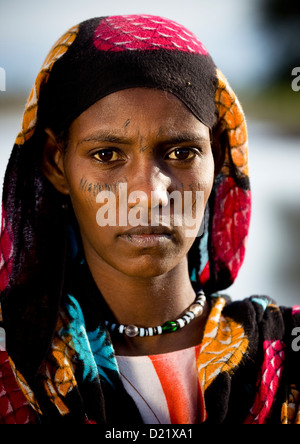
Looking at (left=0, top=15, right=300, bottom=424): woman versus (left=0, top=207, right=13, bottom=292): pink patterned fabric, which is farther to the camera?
(left=0, top=207, right=13, bottom=292): pink patterned fabric

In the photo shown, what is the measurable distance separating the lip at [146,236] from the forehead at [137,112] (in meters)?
0.29

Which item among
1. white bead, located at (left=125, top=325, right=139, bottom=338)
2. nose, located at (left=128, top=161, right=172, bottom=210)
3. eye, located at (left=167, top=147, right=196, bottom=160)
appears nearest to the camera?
nose, located at (left=128, top=161, right=172, bottom=210)

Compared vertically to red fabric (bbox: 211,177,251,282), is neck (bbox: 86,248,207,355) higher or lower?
lower

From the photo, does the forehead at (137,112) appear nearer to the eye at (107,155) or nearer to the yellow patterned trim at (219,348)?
the eye at (107,155)

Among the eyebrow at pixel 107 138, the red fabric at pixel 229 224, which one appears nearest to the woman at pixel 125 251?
the eyebrow at pixel 107 138

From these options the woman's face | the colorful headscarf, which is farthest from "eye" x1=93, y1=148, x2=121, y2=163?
the colorful headscarf

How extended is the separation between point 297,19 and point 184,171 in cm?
1432

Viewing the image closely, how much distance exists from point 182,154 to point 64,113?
388 mm

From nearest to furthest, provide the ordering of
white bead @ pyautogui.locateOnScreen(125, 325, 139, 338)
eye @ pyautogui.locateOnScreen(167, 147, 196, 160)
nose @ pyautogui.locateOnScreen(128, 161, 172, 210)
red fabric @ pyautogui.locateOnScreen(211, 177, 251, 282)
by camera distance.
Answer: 1. nose @ pyautogui.locateOnScreen(128, 161, 172, 210)
2. eye @ pyautogui.locateOnScreen(167, 147, 196, 160)
3. white bead @ pyautogui.locateOnScreen(125, 325, 139, 338)
4. red fabric @ pyautogui.locateOnScreen(211, 177, 251, 282)

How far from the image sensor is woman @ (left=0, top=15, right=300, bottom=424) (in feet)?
6.25

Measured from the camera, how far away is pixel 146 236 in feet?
6.25

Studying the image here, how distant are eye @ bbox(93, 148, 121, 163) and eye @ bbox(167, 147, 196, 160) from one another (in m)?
0.16

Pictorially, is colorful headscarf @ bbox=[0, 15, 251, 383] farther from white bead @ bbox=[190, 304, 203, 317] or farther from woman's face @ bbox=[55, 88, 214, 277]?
white bead @ bbox=[190, 304, 203, 317]

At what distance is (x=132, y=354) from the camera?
6.82 feet
